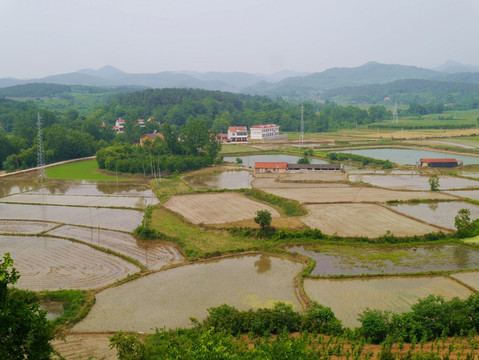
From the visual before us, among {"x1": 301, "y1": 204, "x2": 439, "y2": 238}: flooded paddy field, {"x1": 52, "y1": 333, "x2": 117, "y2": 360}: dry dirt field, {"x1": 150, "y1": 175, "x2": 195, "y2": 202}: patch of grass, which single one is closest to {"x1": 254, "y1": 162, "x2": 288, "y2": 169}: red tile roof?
{"x1": 150, "y1": 175, "x2": 195, "y2": 202}: patch of grass

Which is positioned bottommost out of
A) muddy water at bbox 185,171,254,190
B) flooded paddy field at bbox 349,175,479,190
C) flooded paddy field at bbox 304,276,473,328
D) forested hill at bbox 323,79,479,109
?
flooded paddy field at bbox 304,276,473,328

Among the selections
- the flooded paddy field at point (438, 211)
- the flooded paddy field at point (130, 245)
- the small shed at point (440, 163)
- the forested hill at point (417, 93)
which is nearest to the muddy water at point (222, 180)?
the flooded paddy field at point (130, 245)

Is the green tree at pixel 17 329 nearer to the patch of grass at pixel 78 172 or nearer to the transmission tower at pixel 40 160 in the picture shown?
the patch of grass at pixel 78 172

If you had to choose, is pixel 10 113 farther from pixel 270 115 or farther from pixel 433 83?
pixel 433 83

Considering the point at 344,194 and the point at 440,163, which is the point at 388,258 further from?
the point at 440,163

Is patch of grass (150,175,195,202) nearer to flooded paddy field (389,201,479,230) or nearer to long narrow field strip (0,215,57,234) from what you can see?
long narrow field strip (0,215,57,234)

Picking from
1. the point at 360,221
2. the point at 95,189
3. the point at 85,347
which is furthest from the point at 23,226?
the point at 360,221
